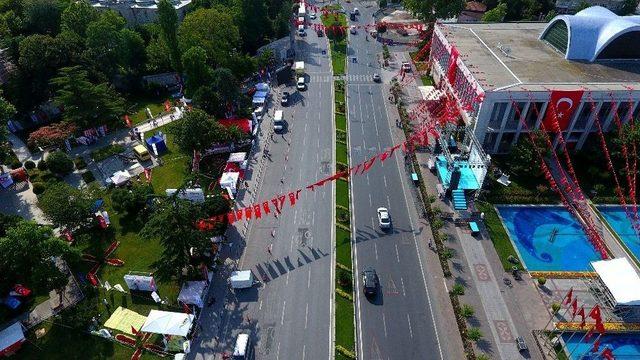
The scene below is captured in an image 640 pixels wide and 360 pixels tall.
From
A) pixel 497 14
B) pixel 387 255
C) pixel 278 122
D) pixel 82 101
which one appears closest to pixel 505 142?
pixel 387 255

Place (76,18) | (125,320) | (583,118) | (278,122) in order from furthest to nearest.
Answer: (76,18) < (278,122) < (583,118) < (125,320)

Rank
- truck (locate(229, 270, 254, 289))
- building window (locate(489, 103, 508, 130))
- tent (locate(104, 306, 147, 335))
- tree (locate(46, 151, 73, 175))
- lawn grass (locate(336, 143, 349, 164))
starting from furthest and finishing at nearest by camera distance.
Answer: lawn grass (locate(336, 143, 349, 164))
building window (locate(489, 103, 508, 130))
tree (locate(46, 151, 73, 175))
truck (locate(229, 270, 254, 289))
tent (locate(104, 306, 147, 335))

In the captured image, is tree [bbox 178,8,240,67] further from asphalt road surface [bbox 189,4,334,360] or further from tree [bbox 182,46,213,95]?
asphalt road surface [bbox 189,4,334,360]

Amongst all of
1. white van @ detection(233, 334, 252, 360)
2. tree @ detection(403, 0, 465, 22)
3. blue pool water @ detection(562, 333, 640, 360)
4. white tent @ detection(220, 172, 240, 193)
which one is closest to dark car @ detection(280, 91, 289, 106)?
white tent @ detection(220, 172, 240, 193)

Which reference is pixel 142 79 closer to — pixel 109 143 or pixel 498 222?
pixel 109 143

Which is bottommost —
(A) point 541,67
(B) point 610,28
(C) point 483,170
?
(C) point 483,170

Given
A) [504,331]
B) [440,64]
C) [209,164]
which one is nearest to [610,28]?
[440,64]

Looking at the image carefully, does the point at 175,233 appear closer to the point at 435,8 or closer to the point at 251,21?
the point at 251,21
